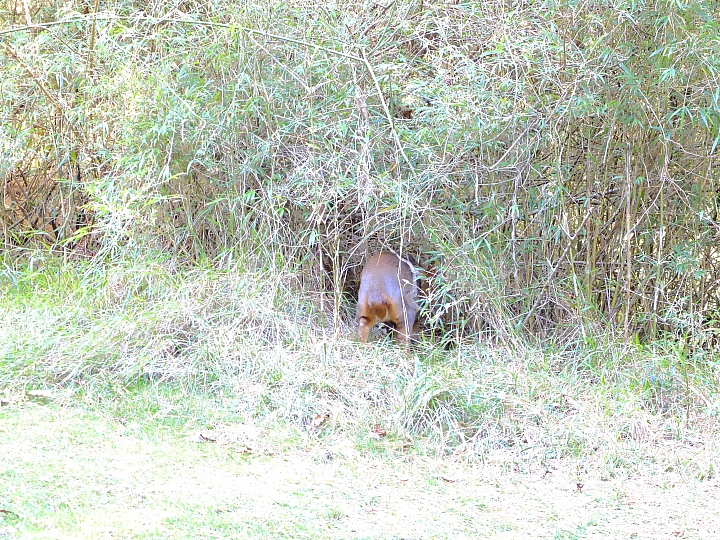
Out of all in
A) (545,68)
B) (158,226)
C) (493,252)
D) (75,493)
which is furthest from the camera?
(158,226)

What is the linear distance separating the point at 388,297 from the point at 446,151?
3.08 ft

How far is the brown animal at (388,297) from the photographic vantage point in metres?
5.37

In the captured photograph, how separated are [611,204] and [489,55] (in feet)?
3.70

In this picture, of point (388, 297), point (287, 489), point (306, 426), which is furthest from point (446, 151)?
point (287, 489)

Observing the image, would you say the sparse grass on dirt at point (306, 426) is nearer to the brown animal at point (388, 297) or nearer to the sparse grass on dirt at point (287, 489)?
the sparse grass on dirt at point (287, 489)

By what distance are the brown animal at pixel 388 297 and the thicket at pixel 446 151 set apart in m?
0.16

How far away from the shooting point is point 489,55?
5062mm

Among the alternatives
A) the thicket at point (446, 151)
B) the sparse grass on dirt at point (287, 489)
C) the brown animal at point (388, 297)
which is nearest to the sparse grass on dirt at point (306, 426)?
the sparse grass on dirt at point (287, 489)

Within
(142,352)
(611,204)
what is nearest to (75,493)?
(142,352)

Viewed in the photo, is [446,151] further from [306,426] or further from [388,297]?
[306,426]

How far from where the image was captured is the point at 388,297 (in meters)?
5.36

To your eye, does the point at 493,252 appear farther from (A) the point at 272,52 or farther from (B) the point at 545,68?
(A) the point at 272,52

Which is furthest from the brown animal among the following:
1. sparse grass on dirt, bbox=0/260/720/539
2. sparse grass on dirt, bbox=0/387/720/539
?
sparse grass on dirt, bbox=0/387/720/539

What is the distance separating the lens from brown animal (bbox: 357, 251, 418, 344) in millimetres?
5371
